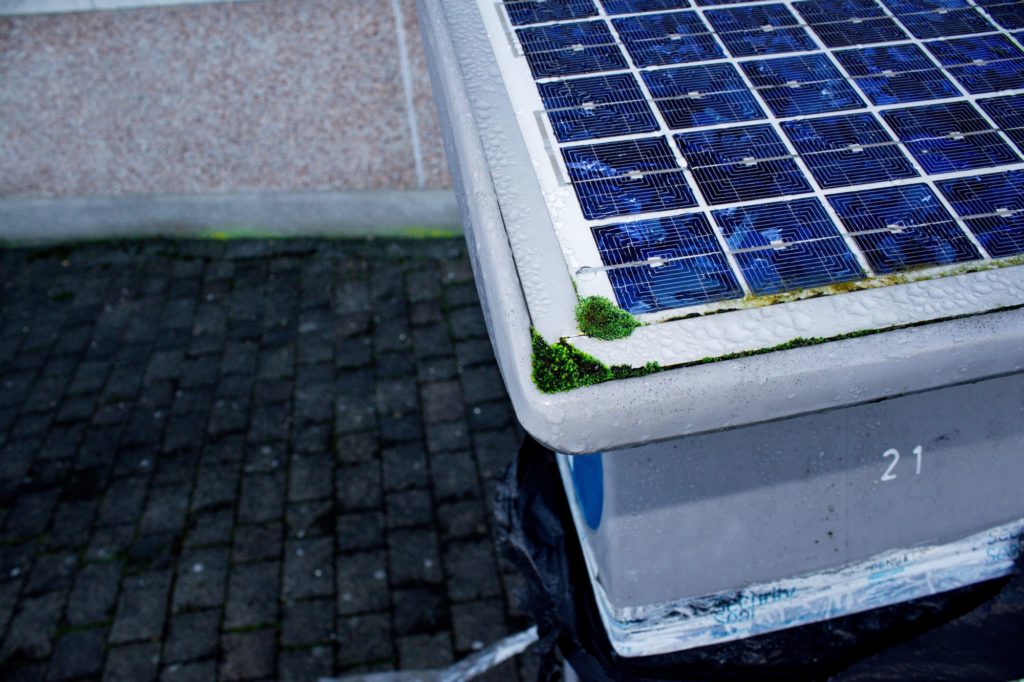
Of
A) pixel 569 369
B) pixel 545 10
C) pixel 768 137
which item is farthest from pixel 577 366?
pixel 545 10

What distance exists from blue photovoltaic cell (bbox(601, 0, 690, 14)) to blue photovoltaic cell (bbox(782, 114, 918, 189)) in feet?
1.77

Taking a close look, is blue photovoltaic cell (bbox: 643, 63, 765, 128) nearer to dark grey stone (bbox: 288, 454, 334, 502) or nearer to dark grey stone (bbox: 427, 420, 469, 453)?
dark grey stone (bbox: 427, 420, 469, 453)

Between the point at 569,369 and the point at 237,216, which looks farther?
the point at 237,216

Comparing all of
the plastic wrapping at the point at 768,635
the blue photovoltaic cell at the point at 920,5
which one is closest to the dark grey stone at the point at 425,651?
the plastic wrapping at the point at 768,635

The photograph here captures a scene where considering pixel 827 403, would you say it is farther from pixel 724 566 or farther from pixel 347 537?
pixel 347 537

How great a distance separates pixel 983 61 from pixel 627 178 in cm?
94

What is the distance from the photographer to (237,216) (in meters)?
5.28

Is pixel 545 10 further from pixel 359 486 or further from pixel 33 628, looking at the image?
pixel 33 628

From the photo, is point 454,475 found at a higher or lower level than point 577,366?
lower

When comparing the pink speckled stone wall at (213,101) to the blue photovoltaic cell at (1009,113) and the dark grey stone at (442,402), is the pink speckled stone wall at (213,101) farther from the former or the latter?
the blue photovoltaic cell at (1009,113)

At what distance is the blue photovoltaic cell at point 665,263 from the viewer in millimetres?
1282

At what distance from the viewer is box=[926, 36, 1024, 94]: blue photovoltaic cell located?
1702 millimetres

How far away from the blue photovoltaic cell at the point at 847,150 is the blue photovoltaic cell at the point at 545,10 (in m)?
0.62

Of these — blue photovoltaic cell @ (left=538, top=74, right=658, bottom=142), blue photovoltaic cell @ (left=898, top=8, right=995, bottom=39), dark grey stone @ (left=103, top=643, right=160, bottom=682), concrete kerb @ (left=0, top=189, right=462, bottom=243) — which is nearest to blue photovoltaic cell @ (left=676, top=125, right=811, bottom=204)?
blue photovoltaic cell @ (left=538, top=74, right=658, bottom=142)
